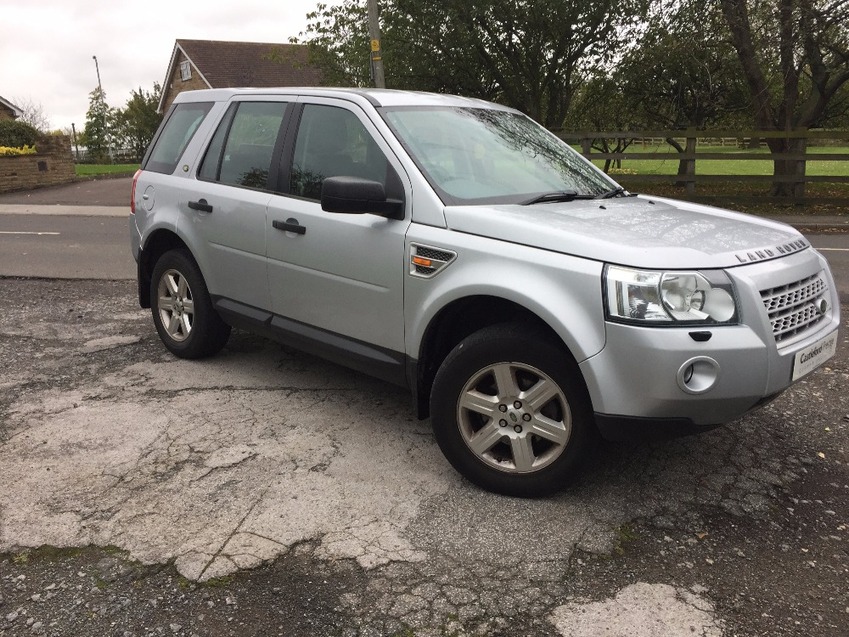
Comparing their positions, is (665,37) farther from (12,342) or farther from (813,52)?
(12,342)

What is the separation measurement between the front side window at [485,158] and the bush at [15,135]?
84.8ft

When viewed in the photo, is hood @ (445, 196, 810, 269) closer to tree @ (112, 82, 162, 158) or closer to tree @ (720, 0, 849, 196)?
tree @ (720, 0, 849, 196)

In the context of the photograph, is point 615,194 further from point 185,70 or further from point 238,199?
point 185,70

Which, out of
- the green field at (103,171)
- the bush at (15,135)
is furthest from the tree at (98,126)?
the bush at (15,135)

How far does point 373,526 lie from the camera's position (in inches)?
126

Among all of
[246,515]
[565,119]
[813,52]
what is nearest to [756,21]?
[813,52]

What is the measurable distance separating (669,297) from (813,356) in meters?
0.83

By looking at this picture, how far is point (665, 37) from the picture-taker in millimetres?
17125

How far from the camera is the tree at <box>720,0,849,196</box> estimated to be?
1453cm

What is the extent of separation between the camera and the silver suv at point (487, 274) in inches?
117

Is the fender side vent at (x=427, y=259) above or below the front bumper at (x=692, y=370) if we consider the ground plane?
above

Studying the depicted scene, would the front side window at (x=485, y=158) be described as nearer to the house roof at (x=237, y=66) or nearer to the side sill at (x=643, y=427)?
the side sill at (x=643, y=427)

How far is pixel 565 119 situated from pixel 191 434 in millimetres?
19902

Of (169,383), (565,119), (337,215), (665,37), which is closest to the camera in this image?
(337,215)
